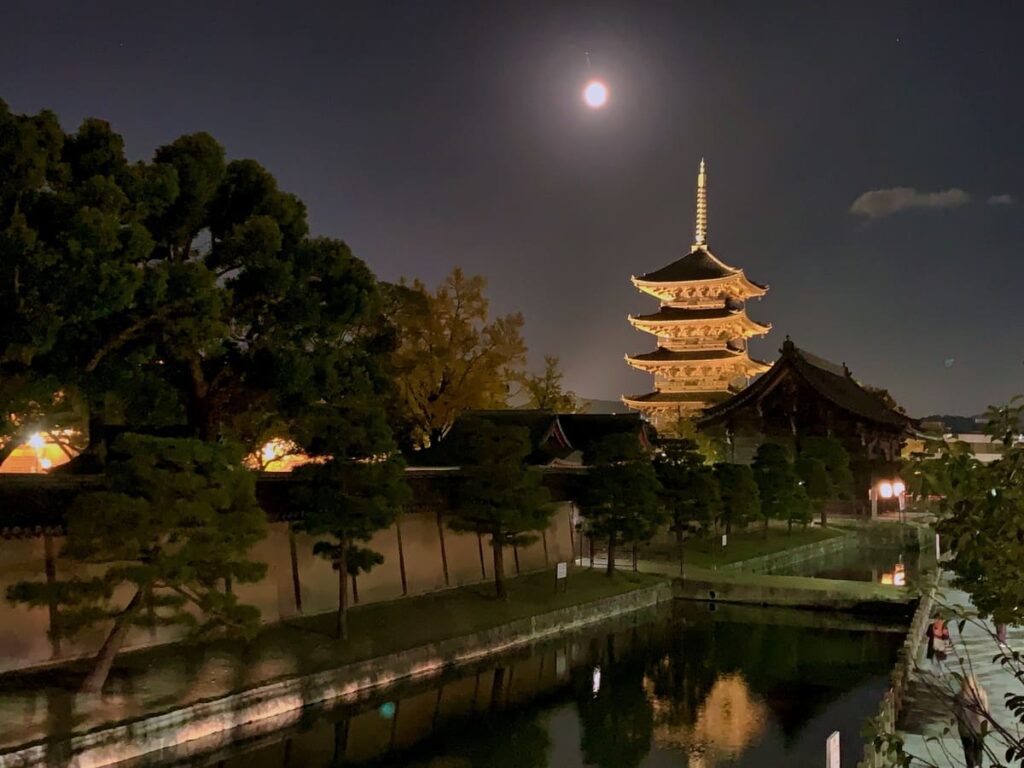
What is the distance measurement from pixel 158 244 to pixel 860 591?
80.6ft

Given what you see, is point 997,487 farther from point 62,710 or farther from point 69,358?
point 69,358

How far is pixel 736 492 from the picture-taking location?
3897 cm

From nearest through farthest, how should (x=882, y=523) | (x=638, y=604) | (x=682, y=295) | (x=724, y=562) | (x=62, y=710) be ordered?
1. (x=62, y=710)
2. (x=638, y=604)
3. (x=724, y=562)
4. (x=882, y=523)
5. (x=682, y=295)

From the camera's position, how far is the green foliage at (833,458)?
170ft

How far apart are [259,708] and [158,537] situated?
4046mm

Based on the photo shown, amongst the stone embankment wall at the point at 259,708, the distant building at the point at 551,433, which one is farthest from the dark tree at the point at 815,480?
the stone embankment wall at the point at 259,708

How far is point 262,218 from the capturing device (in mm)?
22094

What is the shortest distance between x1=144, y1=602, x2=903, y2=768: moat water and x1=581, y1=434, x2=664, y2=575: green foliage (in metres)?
3.66

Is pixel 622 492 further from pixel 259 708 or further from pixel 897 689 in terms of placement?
pixel 259 708

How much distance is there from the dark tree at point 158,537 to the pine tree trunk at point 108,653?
0.02 m

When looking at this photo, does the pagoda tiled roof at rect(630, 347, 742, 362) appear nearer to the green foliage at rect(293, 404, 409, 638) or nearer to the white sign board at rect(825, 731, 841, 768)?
the green foliage at rect(293, 404, 409, 638)

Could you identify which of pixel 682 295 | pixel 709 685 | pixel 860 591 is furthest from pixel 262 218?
pixel 682 295

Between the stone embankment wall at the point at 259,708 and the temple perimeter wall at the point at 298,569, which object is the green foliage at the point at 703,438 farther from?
the stone embankment wall at the point at 259,708

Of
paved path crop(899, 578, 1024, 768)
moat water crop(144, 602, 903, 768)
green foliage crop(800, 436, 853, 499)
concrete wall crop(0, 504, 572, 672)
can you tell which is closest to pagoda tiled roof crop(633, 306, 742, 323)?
green foliage crop(800, 436, 853, 499)
